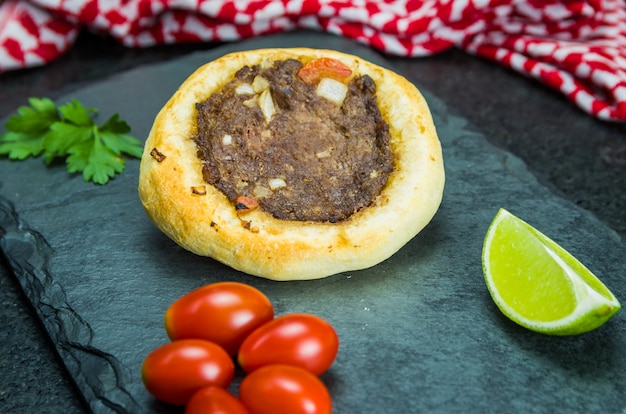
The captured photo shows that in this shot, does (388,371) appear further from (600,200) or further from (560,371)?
(600,200)

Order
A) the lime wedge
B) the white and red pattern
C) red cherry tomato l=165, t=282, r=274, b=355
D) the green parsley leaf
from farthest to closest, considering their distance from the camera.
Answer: the white and red pattern < the green parsley leaf < the lime wedge < red cherry tomato l=165, t=282, r=274, b=355

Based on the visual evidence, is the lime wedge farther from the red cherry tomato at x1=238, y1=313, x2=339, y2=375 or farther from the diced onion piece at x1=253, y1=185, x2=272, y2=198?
the diced onion piece at x1=253, y1=185, x2=272, y2=198

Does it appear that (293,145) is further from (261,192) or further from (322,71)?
(322,71)

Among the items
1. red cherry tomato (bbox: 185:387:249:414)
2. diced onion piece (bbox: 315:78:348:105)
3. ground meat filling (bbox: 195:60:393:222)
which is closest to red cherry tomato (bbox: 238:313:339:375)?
red cherry tomato (bbox: 185:387:249:414)

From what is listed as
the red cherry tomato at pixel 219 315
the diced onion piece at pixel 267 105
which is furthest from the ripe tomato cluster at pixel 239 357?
the diced onion piece at pixel 267 105

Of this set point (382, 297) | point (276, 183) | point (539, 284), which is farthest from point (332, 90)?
point (539, 284)

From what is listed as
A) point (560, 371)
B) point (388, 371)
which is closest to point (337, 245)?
point (388, 371)

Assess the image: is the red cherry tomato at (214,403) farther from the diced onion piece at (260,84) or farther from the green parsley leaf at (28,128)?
the green parsley leaf at (28,128)
